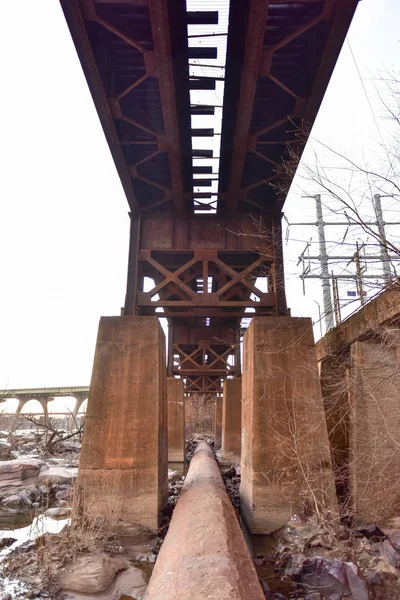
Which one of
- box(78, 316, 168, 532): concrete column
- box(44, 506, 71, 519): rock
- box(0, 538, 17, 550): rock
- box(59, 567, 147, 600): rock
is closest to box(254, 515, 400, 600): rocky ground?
box(59, 567, 147, 600): rock

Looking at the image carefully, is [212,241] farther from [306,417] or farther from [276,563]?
[276,563]

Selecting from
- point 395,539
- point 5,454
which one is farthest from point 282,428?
point 5,454

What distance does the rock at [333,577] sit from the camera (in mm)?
3873

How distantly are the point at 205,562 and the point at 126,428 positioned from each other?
13.9 ft

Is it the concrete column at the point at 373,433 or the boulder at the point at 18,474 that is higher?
the concrete column at the point at 373,433

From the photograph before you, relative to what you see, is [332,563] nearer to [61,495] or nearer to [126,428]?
[126,428]

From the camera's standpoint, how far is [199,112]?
650 cm

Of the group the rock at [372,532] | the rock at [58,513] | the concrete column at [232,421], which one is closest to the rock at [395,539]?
the rock at [372,532]

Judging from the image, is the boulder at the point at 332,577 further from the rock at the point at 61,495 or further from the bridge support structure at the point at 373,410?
the rock at the point at 61,495

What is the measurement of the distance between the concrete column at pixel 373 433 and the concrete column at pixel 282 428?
500 mm

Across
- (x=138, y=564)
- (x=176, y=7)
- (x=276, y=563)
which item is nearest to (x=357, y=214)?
(x=176, y=7)

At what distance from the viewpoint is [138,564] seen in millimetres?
5344

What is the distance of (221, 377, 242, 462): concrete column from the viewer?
19375 mm

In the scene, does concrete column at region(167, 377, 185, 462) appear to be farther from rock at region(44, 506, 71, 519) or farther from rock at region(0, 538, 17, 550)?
rock at region(0, 538, 17, 550)
